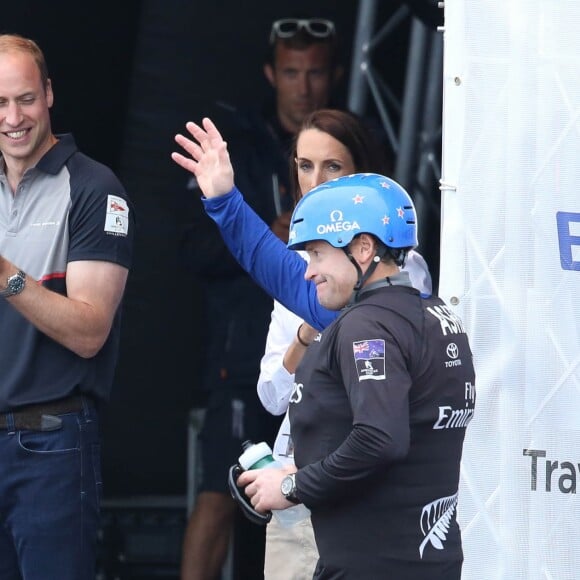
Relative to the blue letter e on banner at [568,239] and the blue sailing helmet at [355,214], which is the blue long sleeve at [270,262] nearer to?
the blue sailing helmet at [355,214]

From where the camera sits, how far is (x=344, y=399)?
112 inches

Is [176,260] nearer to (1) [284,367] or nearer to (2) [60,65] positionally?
(2) [60,65]

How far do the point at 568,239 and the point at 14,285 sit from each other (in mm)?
1502

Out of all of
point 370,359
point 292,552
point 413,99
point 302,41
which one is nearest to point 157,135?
point 302,41

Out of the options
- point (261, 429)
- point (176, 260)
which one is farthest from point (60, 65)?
point (261, 429)

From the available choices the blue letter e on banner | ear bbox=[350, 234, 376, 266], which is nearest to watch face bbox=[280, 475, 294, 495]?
ear bbox=[350, 234, 376, 266]

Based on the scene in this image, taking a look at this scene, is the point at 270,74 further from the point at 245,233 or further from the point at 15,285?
the point at 15,285

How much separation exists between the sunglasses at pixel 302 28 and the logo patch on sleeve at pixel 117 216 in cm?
224

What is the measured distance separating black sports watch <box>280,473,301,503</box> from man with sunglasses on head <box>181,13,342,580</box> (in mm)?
2580

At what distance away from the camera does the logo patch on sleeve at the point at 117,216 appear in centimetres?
368

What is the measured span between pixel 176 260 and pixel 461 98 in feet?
10.1

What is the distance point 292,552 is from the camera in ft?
12.5

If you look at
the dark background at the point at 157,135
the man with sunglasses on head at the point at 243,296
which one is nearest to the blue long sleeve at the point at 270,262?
the man with sunglasses on head at the point at 243,296

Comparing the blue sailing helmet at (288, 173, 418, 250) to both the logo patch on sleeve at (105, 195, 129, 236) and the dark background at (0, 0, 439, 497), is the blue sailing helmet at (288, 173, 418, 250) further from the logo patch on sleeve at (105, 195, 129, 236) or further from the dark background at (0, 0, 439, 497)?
the dark background at (0, 0, 439, 497)
